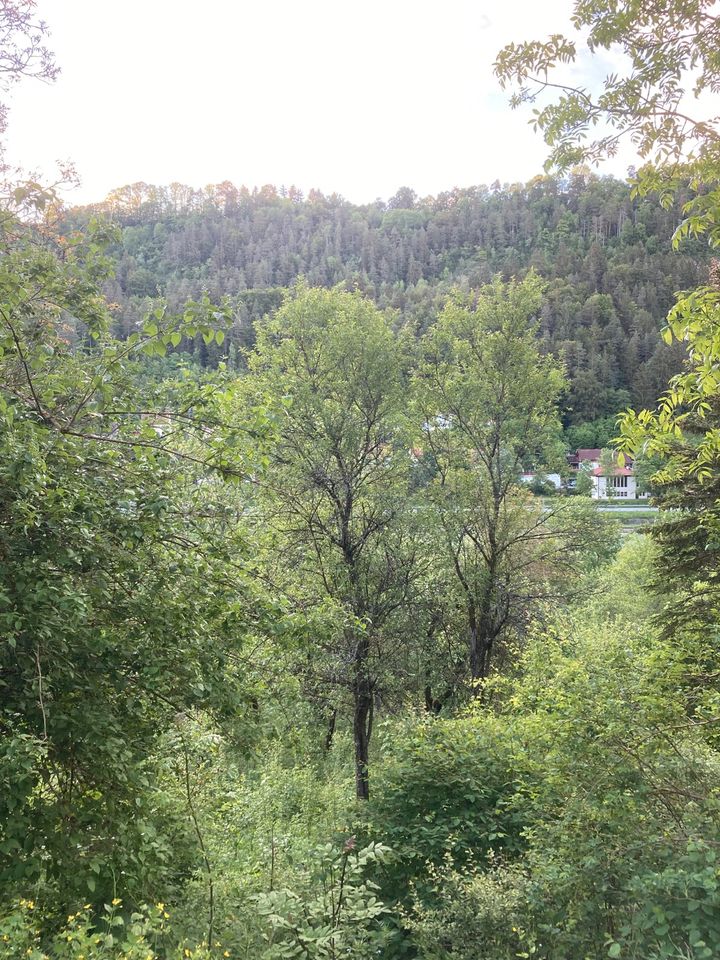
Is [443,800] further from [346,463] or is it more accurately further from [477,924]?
[346,463]

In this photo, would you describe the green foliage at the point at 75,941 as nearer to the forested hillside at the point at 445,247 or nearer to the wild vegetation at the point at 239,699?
the wild vegetation at the point at 239,699

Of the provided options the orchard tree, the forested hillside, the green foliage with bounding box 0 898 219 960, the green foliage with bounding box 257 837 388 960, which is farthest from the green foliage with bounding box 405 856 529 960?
the forested hillside

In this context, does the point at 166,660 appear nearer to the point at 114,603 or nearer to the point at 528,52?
the point at 114,603

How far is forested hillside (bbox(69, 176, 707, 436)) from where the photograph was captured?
72125mm

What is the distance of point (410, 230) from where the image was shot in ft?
413

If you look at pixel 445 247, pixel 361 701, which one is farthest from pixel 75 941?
pixel 445 247

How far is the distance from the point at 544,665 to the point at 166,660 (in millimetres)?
7078

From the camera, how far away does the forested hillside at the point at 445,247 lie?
72.1 m

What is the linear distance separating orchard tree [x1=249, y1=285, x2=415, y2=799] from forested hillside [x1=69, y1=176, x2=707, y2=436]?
5157cm

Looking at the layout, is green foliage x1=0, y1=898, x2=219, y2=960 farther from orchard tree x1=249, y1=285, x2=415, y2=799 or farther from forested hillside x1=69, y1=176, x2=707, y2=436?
forested hillside x1=69, y1=176, x2=707, y2=436

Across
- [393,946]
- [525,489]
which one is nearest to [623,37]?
[393,946]

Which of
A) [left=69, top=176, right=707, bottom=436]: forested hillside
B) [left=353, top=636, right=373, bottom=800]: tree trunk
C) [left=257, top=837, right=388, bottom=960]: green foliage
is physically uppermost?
[left=69, top=176, right=707, bottom=436]: forested hillside

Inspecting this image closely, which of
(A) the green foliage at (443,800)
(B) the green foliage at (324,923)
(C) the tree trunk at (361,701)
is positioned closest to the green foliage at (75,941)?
(B) the green foliage at (324,923)

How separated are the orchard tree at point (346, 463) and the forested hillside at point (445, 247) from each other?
51.6 meters
